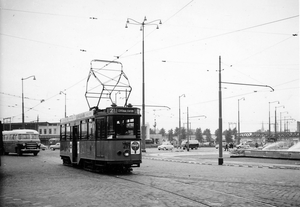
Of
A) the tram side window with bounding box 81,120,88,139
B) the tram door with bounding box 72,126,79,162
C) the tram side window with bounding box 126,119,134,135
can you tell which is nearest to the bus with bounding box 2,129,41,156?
the tram door with bounding box 72,126,79,162

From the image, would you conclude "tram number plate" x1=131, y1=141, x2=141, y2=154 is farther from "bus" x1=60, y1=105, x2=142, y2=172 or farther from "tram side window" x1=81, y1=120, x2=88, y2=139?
"tram side window" x1=81, y1=120, x2=88, y2=139

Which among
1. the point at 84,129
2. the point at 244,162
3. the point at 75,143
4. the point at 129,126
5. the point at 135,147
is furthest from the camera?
the point at 244,162

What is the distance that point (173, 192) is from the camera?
11078 millimetres

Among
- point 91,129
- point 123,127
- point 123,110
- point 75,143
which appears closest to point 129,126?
point 123,127

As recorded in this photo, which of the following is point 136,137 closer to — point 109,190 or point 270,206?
point 109,190

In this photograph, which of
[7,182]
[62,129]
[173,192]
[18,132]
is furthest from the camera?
[18,132]

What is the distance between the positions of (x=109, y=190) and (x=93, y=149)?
7125 mm

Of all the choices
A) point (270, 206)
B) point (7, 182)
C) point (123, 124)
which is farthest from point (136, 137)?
point (270, 206)

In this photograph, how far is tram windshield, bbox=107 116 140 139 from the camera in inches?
688

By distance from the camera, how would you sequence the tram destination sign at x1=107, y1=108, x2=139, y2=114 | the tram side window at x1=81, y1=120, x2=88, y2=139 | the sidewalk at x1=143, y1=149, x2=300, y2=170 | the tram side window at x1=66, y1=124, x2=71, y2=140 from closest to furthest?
1. the tram destination sign at x1=107, y1=108, x2=139, y2=114
2. the tram side window at x1=81, y1=120, x2=88, y2=139
3. the tram side window at x1=66, y1=124, x2=71, y2=140
4. the sidewalk at x1=143, y1=149, x2=300, y2=170

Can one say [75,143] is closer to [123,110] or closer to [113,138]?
[113,138]

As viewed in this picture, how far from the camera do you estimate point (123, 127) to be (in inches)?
698

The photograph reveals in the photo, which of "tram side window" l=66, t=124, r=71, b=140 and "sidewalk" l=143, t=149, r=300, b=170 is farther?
"sidewalk" l=143, t=149, r=300, b=170

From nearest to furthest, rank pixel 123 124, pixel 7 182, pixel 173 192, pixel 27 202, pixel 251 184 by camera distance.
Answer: pixel 27 202 → pixel 173 192 → pixel 251 184 → pixel 7 182 → pixel 123 124
